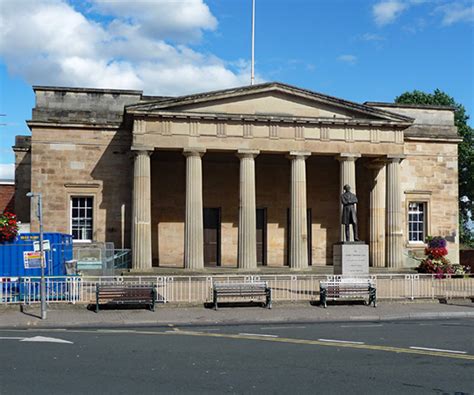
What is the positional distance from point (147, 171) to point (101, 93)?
6.62m

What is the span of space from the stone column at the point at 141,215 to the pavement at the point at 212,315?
978cm

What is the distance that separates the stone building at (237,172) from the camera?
97.8ft

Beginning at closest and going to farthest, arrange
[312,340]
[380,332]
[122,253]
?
[312,340], [380,332], [122,253]

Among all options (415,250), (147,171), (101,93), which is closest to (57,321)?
(147,171)

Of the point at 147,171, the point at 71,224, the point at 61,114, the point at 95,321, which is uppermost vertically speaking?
the point at 61,114

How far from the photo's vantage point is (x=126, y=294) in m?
19.0

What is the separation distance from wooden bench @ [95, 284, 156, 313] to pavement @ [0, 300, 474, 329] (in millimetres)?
284

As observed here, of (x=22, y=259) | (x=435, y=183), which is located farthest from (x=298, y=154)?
(x=22, y=259)

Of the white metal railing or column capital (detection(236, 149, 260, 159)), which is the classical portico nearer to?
column capital (detection(236, 149, 260, 159))

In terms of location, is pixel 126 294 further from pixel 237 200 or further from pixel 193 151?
pixel 237 200

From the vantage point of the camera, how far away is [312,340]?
13555 mm

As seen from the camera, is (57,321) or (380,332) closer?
(380,332)

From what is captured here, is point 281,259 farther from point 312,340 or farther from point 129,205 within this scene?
point 312,340

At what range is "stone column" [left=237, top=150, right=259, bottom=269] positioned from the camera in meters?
29.7
